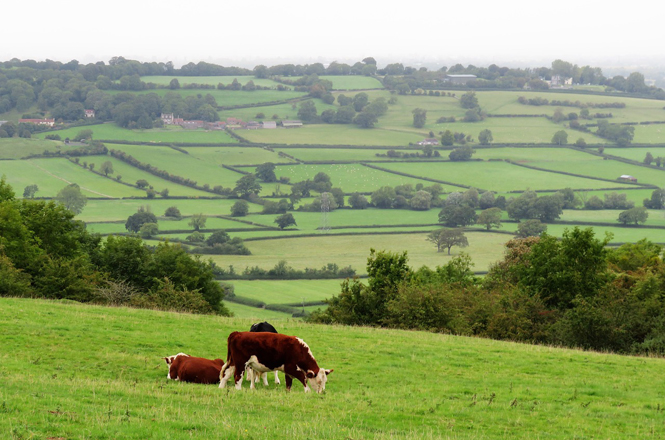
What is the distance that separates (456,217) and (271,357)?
113 metres

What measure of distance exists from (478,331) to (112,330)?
63.9 feet

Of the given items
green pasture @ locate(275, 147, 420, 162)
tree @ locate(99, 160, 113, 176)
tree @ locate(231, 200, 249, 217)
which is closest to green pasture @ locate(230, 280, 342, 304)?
tree @ locate(231, 200, 249, 217)

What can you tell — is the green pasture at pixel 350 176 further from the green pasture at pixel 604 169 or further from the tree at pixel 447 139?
the tree at pixel 447 139

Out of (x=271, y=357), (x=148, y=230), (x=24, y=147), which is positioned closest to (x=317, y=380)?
(x=271, y=357)

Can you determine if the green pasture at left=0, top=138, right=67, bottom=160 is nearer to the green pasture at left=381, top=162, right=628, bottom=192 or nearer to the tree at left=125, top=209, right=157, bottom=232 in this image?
the tree at left=125, top=209, right=157, bottom=232

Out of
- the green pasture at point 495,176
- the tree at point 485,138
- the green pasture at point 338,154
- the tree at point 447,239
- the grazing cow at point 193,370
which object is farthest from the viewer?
the tree at point 485,138

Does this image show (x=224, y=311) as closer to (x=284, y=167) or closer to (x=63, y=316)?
(x=63, y=316)

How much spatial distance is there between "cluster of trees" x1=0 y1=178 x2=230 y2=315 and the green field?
4415 centimetres

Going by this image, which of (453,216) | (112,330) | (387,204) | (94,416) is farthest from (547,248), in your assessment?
(387,204)

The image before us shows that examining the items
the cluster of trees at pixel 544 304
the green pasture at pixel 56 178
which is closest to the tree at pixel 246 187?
the green pasture at pixel 56 178

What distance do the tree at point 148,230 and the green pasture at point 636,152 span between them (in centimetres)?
12425

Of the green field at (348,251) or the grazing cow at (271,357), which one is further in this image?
the green field at (348,251)

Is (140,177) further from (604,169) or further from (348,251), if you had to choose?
(604,169)

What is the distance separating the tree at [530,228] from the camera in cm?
11906
